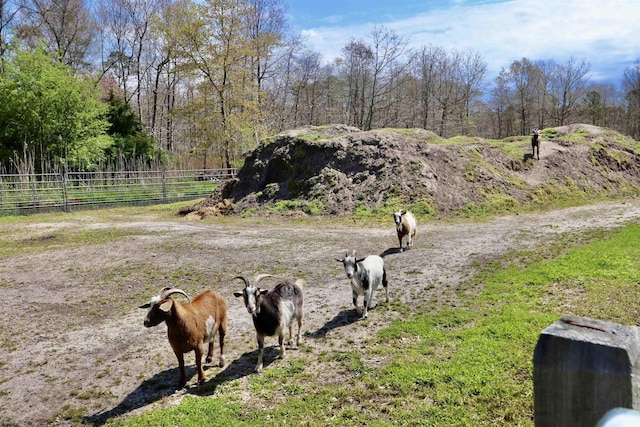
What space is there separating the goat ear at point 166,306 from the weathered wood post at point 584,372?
409 cm

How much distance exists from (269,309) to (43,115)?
25386 millimetres

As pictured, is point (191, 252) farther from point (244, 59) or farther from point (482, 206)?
point (244, 59)

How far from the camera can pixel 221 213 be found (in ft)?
61.9

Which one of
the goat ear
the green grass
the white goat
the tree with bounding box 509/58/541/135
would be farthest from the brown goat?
the tree with bounding box 509/58/541/135

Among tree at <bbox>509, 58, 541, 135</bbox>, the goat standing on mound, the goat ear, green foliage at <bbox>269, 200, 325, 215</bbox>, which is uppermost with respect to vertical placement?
tree at <bbox>509, 58, 541, 135</bbox>

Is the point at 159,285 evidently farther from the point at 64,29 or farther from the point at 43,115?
the point at 64,29

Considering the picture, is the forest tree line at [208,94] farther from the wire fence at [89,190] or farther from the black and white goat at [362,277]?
the black and white goat at [362,277]

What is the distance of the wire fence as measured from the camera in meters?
19.9

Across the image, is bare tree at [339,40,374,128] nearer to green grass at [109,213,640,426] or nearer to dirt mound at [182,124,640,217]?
dirt mound at [182,124,640,217]

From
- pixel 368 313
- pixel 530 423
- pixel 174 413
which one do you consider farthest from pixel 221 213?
pixel 530 423

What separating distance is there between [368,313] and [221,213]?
44.0 ft

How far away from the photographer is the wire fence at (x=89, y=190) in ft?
65.4

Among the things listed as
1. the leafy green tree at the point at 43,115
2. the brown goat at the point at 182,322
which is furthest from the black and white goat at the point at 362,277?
the leafy green tree at the point at 43,115

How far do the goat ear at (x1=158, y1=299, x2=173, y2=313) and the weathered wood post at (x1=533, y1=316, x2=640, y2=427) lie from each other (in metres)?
4.09
